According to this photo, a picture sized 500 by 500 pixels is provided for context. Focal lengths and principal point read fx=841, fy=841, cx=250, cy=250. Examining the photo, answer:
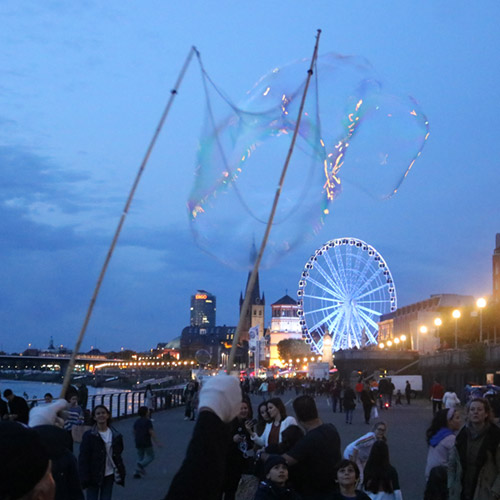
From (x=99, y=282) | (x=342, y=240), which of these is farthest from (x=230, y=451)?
(x=342, y=240)

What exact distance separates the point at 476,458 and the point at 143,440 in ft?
31.0

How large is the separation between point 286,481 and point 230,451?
3108mm

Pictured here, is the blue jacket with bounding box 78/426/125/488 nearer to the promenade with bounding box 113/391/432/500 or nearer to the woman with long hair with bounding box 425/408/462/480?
the promenade with bounding box 113/391/432/500

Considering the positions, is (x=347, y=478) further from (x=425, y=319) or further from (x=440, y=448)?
(x=425, y=319)

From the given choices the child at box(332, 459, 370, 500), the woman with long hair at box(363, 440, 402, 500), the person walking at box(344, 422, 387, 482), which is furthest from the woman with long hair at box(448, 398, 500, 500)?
the person walking at box(344, 422, 387, 482)

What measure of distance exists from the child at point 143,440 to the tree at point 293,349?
550ft

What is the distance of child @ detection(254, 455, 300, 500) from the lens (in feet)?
20.4

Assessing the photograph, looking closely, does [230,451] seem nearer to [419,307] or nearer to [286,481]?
[286,481]

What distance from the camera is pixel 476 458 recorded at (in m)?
7.74

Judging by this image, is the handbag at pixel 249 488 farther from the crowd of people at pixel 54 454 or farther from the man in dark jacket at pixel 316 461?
the man in dark jacket at pixel 316 461

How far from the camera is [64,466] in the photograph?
5457 millimetres

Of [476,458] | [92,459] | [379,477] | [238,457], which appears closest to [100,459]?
[92,459]

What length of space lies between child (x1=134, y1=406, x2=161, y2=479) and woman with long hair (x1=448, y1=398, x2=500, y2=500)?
29.0 feet

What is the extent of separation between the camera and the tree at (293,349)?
18443 centimetres
